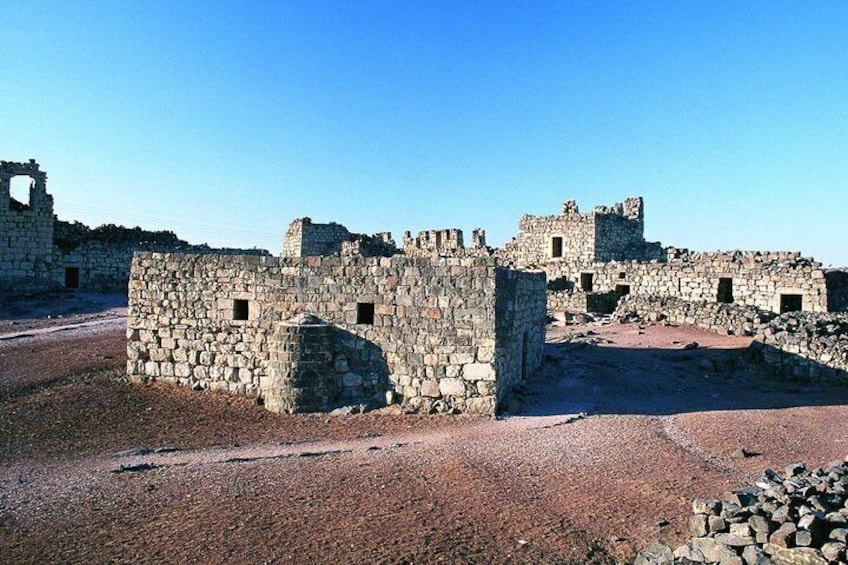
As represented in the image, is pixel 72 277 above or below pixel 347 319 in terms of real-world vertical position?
above

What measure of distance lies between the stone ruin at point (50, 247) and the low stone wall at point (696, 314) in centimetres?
2279

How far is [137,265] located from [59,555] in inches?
357

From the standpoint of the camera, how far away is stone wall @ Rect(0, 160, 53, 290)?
27078 mm

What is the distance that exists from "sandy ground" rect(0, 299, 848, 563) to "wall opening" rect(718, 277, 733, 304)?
1088 centimetres

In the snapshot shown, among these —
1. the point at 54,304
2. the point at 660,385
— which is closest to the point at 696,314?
the point at 660,385

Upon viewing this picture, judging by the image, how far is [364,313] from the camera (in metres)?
12.7

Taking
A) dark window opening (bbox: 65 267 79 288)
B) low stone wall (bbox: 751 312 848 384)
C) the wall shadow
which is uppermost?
dark window opening (bbox: 65 267 79 288)

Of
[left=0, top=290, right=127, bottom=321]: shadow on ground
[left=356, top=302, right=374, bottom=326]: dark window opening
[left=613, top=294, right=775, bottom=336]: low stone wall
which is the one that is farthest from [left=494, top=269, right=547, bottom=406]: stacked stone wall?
[left=0, top=290, right=127, bottom=321]: shadow on ground

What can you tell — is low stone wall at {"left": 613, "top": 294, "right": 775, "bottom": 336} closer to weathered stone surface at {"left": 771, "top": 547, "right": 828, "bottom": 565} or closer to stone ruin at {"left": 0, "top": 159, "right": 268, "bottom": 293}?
weathered stone surface at {"left": 771, "top": 547, "right": 828, "bottom": 565}

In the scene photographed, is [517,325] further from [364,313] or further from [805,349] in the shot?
[805,349]

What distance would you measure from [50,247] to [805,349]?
30.8 m

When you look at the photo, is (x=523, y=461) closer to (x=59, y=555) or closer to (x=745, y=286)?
(x=59, y=555)

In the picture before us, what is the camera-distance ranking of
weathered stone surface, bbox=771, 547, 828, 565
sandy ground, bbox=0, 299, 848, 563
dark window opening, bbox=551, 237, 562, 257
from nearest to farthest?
weathered stone surface, bbox=771, 547, 828, 565, sandy ground, bbox=0, 299, 848, 563, dark window opening, bbox=551, 237, 562, 257

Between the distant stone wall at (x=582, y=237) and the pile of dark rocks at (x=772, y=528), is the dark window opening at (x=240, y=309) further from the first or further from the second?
the distant stone wall at (x=582, y=237)
